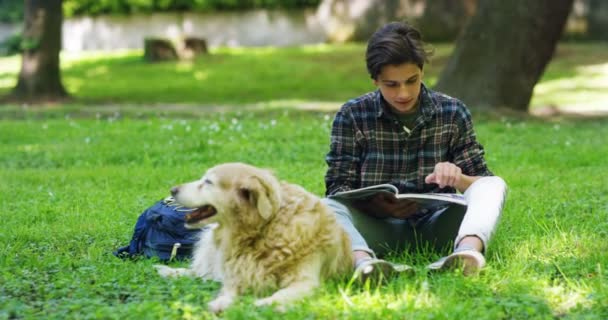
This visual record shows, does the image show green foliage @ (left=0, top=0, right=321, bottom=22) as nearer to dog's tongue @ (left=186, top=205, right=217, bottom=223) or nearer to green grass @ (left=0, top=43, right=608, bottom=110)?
green grass @ (left=0, top=43, right=608, bottom=110)

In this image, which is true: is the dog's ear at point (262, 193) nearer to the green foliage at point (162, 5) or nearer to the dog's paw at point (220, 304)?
the dog's paw at point (220, 304)

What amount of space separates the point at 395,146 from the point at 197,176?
3554 millimetres

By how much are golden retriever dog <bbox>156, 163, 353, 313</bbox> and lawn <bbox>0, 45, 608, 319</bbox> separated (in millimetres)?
175

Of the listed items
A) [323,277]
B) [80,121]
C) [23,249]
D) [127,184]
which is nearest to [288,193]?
[323,277]

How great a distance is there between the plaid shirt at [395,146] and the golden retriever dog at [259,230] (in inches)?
34.5

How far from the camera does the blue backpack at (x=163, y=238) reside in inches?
219

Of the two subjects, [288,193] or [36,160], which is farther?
[36,160]

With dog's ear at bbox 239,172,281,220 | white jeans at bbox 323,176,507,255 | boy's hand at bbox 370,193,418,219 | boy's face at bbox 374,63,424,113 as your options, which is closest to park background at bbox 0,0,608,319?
white jeans at bbox 323,176,507,255

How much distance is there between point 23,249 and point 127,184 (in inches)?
105

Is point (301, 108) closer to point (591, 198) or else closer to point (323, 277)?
point (591, 198)

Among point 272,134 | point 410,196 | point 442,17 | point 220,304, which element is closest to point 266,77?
point 442,17

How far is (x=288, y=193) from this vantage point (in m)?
4.63

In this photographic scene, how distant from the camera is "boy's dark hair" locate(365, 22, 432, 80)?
493cm

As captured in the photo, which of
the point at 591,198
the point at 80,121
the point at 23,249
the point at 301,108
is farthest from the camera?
the point at 301,108
